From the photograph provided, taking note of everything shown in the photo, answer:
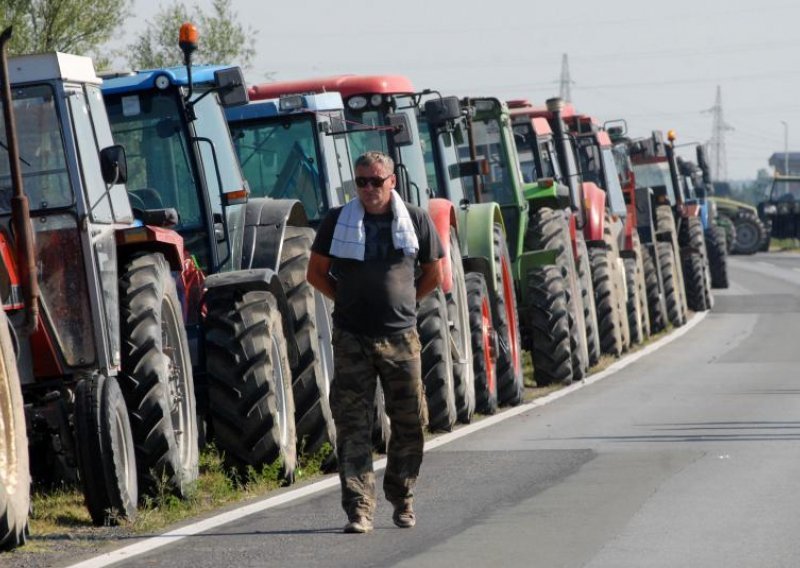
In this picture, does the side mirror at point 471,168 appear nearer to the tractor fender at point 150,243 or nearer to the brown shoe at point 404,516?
the tractor fender at point 150,243

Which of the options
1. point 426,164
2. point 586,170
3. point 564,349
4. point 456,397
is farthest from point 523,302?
point 586,170

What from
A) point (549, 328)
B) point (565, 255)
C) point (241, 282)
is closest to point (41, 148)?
point (241, 282)

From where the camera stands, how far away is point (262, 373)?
11.4 meters

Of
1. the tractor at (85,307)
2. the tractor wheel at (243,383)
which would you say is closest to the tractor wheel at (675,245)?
the tractor wheel at (243,383)

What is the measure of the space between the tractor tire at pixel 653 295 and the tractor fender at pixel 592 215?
460 centimetres

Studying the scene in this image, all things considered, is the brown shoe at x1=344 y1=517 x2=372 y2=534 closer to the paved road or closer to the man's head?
the paved road

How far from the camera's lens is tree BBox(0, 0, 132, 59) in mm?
23781

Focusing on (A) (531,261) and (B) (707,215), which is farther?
(B) (707,215)

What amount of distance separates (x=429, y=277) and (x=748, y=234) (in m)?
58.5

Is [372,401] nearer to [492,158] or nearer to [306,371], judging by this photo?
[306,371]

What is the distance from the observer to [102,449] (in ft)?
31.8

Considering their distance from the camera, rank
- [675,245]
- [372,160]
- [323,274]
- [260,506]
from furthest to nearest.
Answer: [675,245] < [260,506] < [323,274] < [372,160]

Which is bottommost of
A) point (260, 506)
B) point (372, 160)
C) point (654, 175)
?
point (654, 175)

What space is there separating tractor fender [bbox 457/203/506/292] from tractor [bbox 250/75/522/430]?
461 mm
